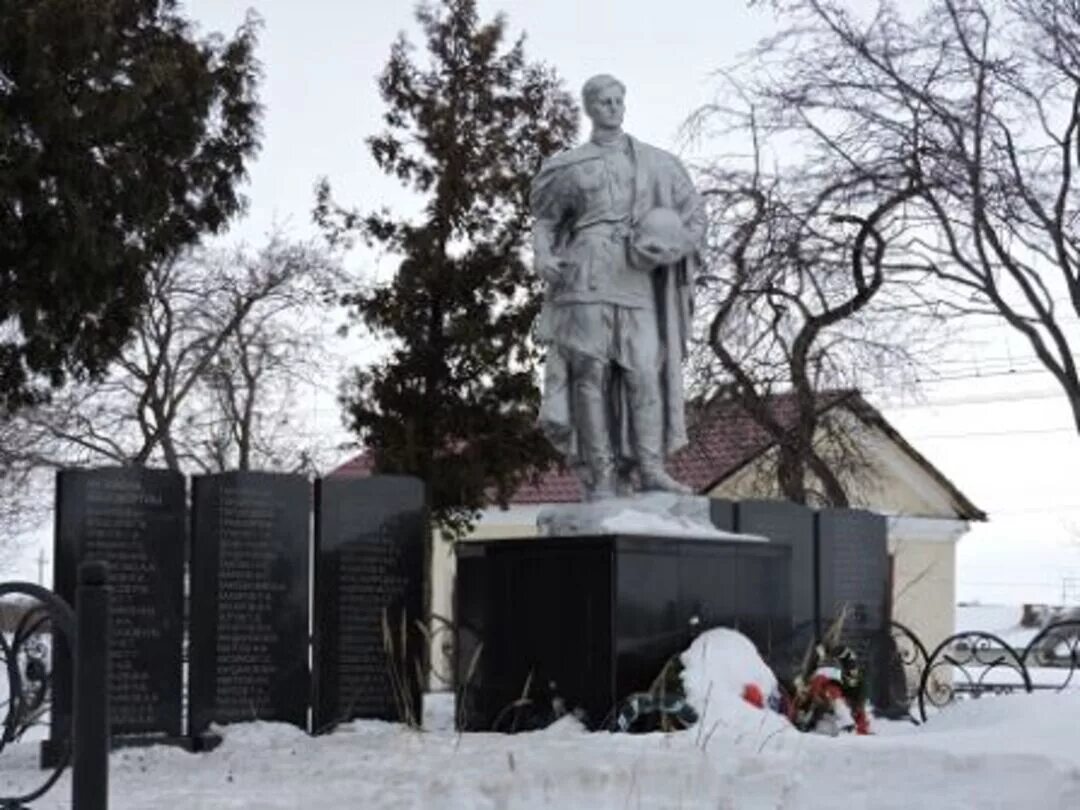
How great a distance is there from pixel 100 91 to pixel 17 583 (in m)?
10.9

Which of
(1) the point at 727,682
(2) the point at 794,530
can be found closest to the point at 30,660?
(1) the point at 727,682

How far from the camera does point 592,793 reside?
8055 mm

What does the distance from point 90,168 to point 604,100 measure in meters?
7.16

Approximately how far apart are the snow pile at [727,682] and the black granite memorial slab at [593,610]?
0.27 meters

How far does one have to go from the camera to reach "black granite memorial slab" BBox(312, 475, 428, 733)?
13.3 m

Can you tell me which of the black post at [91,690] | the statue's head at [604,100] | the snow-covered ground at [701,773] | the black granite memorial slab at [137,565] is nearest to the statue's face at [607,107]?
the statue's head at [604,100]

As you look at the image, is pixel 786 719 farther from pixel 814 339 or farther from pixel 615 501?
pixel 814 339

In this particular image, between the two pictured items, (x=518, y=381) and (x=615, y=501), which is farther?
(x=518, y=381)

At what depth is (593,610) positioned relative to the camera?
11.1 metres

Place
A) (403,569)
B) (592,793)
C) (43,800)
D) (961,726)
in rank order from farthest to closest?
1. (403,569)
2. (961,726)
3. (43,800)
4. (592,793)

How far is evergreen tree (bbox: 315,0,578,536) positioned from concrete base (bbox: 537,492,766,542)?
34.6 ft

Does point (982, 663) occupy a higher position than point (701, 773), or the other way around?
point (982, 663)

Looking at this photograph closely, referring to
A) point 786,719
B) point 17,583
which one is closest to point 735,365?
point 786,719

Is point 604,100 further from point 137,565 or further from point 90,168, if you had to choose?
point 90,168
